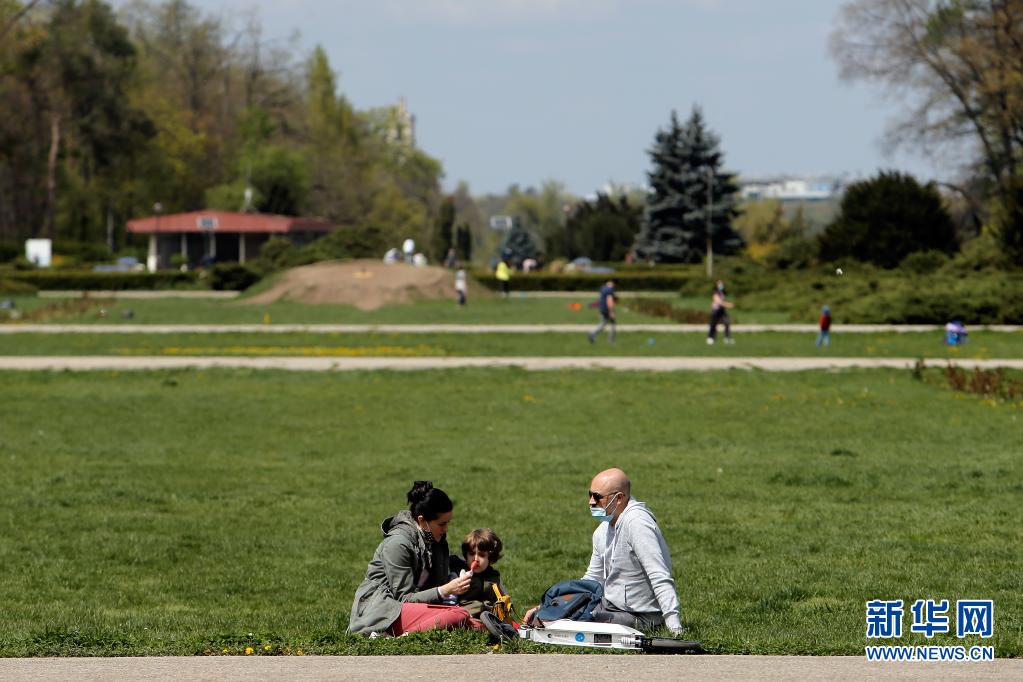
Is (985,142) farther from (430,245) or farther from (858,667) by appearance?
(858,667)

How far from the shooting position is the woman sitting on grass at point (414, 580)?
28.2 ft

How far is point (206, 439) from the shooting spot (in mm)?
19594

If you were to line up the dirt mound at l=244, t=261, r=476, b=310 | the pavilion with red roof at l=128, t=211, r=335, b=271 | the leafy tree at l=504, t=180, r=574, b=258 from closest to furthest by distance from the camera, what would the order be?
the dirt mound at l=244, t=261, r=476, b=310
the pavilion with red roof at l=128, t=211, r=335, b=271
the leafy tree at l=504, t=180, r=574, b=258

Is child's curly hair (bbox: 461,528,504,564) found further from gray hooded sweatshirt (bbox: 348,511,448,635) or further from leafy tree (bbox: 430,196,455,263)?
leafy tree (bbox: 430,196,455,263)

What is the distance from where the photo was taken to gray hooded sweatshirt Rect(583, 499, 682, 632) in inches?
338

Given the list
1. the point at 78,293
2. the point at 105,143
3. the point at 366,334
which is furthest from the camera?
the point at 105,143

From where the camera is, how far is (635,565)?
877cm

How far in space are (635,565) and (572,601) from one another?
0.41 meters

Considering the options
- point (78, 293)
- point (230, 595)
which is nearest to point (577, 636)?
point (230, 595)

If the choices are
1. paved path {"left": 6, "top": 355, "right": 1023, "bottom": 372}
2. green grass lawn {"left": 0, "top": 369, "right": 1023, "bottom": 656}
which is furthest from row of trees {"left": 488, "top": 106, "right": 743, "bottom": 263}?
green grass lawn {"left": 0, "top": 369, "right": 1023, "bottom": 656}

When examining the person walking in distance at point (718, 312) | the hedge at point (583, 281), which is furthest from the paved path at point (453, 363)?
the hedge at point (583, 281)

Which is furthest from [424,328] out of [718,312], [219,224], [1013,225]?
[219,224]

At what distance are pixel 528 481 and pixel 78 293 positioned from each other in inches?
2228

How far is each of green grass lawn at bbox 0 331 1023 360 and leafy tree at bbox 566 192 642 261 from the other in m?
67.6
